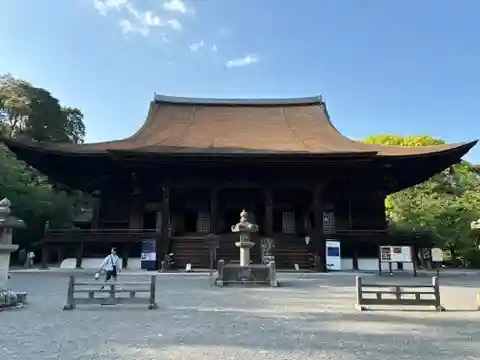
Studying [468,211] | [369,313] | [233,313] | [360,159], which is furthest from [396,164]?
[233,313]

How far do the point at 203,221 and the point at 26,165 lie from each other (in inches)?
655

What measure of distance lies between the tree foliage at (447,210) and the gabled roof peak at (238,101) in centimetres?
920

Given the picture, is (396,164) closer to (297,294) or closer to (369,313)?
(297,294)

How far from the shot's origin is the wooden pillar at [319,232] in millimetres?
16547

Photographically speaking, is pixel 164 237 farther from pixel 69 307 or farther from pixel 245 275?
pixel 69 307

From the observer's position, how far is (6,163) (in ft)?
72.3

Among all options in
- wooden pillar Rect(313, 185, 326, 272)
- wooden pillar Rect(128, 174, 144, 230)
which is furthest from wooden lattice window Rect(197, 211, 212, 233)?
wooden pillar Rect(313, 185, 326, 272)

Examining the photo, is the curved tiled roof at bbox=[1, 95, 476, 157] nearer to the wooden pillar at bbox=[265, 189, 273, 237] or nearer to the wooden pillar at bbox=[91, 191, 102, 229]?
the wooden pillar at bbox=[265, 189, 273, 237]

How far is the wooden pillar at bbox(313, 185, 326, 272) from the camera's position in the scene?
651 inches

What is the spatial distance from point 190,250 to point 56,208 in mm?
11462

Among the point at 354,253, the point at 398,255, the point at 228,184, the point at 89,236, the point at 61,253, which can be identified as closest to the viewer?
the point at 398,255

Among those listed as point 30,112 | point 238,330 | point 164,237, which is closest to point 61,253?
point 164,237

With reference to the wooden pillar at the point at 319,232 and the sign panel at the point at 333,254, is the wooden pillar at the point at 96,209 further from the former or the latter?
the sign panel at the point at 333,254

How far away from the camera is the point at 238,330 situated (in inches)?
236
